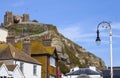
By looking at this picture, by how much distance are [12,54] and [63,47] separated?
305 ft

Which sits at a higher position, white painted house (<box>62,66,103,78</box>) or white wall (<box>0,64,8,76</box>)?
white wall (<box>0,64,8,76</box>)

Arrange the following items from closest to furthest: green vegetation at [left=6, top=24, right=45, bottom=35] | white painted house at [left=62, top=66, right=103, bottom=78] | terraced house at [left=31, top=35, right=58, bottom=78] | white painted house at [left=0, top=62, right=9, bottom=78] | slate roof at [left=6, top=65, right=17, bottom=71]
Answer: white painted house at [left=0, top=62, right=9, bottom=78] → slate roof at [left=6, top=65, right=17, bottom=71] → terraced house at [left=31, top=35, right=58, bottom=78] → white painted house at [left=62, top=66, right=103, bottom=78] → green vegetation at [left=6, top=24, right=45, bottom=35]

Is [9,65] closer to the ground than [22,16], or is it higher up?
closer to the ground

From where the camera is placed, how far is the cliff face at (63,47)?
481 feet

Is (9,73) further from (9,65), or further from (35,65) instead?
(35,65)

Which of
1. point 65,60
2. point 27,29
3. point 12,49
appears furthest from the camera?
point 27,29

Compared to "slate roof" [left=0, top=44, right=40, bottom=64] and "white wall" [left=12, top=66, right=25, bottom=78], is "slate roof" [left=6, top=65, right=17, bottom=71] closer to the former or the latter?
"white wall" [left=12, top=66, right=25, bottom=78]

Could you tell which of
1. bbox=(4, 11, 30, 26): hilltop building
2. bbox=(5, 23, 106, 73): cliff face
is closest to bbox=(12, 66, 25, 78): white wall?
bbox=(5, 23, 106, 73): cliff face

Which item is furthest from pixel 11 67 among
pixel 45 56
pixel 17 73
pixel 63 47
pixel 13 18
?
pixel 13 18

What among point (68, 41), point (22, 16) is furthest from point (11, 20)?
point (68, 41)

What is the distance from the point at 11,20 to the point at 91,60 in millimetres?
36004

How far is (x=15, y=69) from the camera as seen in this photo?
195 ft

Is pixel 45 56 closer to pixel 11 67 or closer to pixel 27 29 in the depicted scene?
pixel 11 67

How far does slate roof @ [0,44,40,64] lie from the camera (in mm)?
60844
